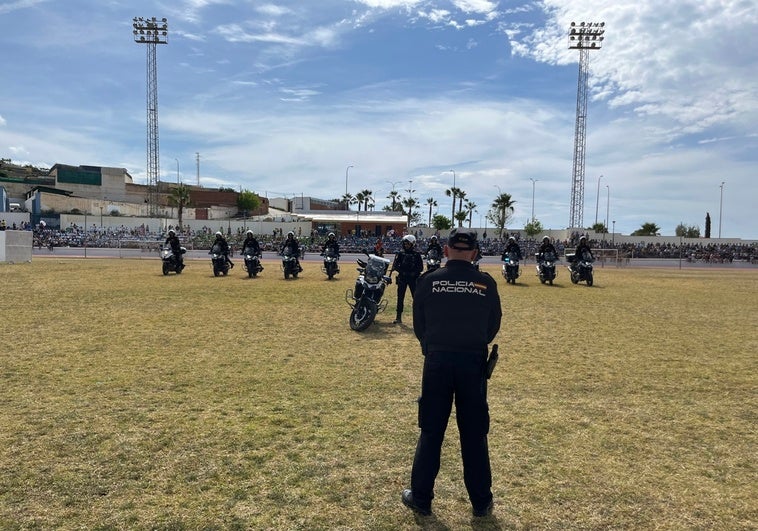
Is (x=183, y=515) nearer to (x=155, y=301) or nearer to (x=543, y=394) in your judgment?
(x=543, y=394)

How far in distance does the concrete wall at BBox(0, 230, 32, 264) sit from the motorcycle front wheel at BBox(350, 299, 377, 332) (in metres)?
24.8

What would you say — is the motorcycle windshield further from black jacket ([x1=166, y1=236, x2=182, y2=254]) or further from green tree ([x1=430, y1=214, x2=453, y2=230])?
green tree ([x1=430, y1=214, x2=453, y2=230])

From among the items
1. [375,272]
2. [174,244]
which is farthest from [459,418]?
[174,244]

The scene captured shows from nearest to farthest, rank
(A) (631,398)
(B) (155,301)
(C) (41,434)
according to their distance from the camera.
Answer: (C) (41,434) → (A) (631,398) → (B) (155,301)

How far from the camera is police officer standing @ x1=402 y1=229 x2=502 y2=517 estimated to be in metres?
3.96

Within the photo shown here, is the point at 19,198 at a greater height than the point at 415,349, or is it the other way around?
the point at 19,198

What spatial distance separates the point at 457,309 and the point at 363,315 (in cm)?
733

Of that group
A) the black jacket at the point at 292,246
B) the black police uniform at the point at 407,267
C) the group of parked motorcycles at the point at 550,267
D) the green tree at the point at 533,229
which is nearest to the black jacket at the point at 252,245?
the black jacket at the point at 292,246

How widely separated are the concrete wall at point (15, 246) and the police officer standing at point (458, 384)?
100ft

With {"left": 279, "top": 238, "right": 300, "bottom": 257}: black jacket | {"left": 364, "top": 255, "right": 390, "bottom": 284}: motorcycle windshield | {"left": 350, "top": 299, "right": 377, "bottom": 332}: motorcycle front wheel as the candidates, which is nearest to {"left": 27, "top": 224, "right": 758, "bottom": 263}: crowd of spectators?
{"left": 279, "top": 238, "right": 300, "bottom": 257}: black jacket

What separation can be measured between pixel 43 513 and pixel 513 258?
67.9 ft

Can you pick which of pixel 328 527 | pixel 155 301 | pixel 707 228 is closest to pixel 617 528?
pixel 328 527

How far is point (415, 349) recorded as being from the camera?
9664 mm

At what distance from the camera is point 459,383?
3955 millimetres
